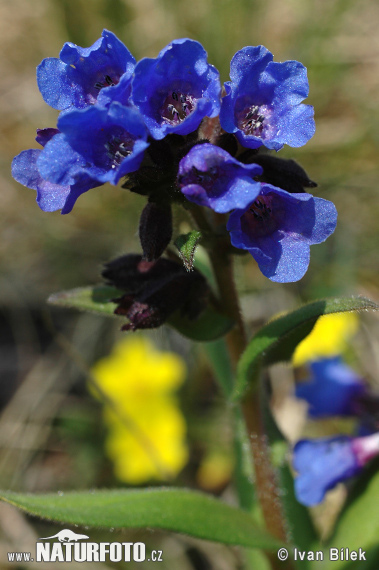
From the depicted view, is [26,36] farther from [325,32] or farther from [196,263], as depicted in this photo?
[196,263]

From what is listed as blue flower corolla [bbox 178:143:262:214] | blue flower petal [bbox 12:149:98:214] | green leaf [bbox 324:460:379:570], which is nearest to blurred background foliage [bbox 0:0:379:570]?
green leaf [bbox 324:460:379:570]

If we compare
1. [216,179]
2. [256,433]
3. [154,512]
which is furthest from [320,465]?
[216,179]

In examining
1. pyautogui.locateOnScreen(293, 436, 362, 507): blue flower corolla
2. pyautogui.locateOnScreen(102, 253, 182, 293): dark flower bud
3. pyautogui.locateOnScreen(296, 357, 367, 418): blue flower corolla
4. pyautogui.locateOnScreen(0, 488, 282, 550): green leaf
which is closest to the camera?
pyautogui.locateOnScreen(0, 488, 282, 550): green leaf

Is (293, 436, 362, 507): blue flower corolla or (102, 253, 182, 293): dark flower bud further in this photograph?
(293, 436, 362, 507): blue flower corolla

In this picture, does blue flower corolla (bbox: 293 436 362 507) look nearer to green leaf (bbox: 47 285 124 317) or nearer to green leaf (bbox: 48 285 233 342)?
green leaf (bbox: 48 285 233 342)

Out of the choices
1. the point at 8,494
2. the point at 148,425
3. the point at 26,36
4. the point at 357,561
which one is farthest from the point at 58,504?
the point at 26,36

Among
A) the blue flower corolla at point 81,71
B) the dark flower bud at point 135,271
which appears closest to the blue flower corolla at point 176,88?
the blue flower corolla at point 81,71
